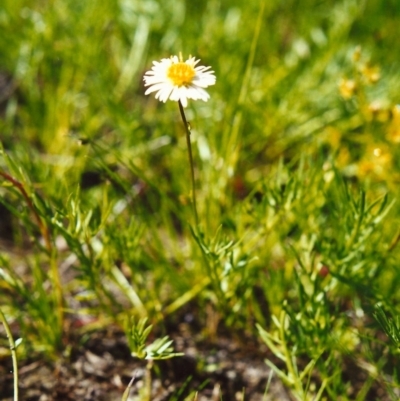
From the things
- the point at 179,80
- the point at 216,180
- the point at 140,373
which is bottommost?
the point at 140,373

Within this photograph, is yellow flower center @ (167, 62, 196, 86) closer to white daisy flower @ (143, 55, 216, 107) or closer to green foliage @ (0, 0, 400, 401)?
white daisy flower @ (143, 55, 216, 107)

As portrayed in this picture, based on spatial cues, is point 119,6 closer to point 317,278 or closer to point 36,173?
point 36,173

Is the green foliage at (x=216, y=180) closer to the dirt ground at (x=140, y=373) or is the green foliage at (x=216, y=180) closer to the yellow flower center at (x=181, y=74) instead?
the dirt ground at (x=140, y=373)

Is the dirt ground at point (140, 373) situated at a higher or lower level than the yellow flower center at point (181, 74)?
lower

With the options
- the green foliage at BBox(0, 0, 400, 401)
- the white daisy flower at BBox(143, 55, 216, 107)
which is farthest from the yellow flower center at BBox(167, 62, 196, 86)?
the green foliage at BBox(0, 0, 400, 401)

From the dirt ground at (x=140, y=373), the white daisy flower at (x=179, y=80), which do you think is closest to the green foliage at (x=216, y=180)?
the dirt ground at (x=140, y=373)

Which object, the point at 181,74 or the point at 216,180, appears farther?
the point at 216,180

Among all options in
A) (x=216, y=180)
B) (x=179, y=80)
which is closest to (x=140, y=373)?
(x=216, y=180)

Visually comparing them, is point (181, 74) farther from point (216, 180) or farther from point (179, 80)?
point (216, 180)
